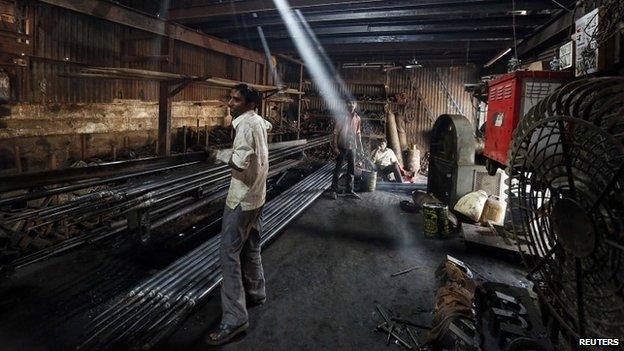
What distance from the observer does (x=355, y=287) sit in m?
4.07

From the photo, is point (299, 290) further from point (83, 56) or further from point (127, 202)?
point (83, 56)

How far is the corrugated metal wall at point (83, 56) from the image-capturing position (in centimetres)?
550

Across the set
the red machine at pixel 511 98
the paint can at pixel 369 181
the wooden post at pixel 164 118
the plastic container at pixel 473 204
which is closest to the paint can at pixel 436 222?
the plastic container at pixel 473 204

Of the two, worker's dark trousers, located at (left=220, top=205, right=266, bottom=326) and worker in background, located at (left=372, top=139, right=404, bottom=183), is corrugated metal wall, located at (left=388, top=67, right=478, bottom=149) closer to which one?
worker in background, located at (left=372, top=139, right=404, bottom=183)

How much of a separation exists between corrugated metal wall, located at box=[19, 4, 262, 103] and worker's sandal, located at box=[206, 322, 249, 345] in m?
4.85

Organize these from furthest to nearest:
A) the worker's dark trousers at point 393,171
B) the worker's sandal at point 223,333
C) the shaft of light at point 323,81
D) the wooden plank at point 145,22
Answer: the shaft of light at point 323,81, the worker's dark trousers at point 393,171, the wooden plank at point 145,22, the worker's sandal at point 223,333

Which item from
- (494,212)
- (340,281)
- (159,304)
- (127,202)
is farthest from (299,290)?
(494,212)

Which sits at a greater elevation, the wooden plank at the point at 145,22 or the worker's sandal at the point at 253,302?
the wooden plank at the point at 145,22

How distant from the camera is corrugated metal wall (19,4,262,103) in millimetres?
5496

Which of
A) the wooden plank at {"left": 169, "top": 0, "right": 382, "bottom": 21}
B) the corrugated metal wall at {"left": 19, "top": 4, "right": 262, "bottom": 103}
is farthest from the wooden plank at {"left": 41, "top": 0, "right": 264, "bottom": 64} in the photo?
the corrugated metal wall at {"left": 19, "top": 4, "right": 262, "bottom": 103}

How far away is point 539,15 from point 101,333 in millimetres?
8108

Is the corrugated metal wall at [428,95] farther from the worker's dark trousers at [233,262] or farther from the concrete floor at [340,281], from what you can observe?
the worker's dark trousers at [233,262]

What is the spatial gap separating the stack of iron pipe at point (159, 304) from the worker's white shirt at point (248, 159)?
104cm

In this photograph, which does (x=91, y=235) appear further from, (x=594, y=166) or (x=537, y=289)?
(x=594, y=166)
